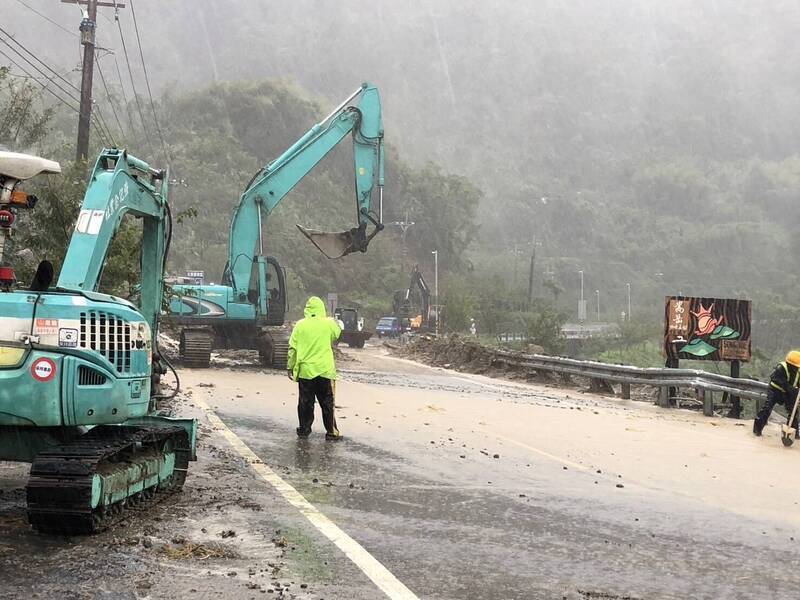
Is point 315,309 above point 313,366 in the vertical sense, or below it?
above

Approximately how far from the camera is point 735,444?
14.3m

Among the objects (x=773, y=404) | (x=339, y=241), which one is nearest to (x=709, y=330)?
(x=773, y=404)

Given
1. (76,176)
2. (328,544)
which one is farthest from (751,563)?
(76,176)

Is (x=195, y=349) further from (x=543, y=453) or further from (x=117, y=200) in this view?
(x=117, y=200)

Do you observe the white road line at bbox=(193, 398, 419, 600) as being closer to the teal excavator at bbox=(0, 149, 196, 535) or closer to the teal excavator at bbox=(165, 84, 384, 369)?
the teal excavator at bbox=(0, 149, 196, 535)

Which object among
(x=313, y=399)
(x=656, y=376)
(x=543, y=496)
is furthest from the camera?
(x=656, y=376)

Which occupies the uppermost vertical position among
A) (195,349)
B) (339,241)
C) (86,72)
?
(86,72)

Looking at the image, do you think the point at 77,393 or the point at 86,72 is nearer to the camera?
the point at 77,393

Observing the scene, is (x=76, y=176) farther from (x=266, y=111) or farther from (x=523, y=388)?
(x=266, y=111)

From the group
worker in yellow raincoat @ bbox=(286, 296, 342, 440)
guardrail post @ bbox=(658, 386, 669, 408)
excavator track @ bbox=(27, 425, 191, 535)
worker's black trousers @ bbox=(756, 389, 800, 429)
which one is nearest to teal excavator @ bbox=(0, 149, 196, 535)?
excavator track @ bbox=(27, 425, 191, 535)

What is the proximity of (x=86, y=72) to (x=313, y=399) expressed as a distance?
21296mm

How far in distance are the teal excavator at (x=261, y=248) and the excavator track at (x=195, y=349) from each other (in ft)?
0.08

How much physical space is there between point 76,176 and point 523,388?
1194cm

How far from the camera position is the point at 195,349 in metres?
23.4
